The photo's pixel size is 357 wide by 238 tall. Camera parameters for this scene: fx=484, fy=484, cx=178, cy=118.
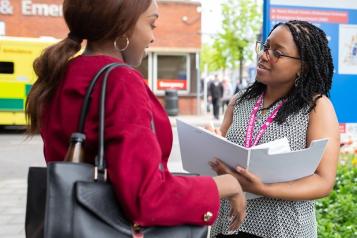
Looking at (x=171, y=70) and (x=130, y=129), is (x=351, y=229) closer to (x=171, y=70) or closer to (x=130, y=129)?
(x=130, y=129)

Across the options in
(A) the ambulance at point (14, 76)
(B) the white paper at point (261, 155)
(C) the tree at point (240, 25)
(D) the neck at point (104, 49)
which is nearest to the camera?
(D) the neck at point (104, 49)

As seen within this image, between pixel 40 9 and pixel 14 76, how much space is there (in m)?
8.68

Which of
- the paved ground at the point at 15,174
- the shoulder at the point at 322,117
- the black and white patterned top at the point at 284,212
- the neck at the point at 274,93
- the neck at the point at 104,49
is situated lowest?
the paved ground at the point at 15,174

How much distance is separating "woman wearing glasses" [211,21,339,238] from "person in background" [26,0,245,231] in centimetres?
44

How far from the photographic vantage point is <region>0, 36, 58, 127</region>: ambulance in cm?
1357

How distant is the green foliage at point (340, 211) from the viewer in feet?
12.1

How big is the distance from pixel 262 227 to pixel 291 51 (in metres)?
0.74

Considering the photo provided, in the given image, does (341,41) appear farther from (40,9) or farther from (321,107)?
A: (40,9)

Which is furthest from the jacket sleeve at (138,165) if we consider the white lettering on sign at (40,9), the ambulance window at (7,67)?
the white lettering on sign at (40,9)

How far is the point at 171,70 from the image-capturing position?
21938 mm

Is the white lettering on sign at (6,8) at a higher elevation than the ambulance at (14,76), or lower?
higher

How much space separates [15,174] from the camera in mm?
8305

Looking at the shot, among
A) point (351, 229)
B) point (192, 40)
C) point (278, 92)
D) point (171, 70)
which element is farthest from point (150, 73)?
point (278, 92)

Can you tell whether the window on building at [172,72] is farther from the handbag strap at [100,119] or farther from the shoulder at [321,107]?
the handbag strap at [100,119]
